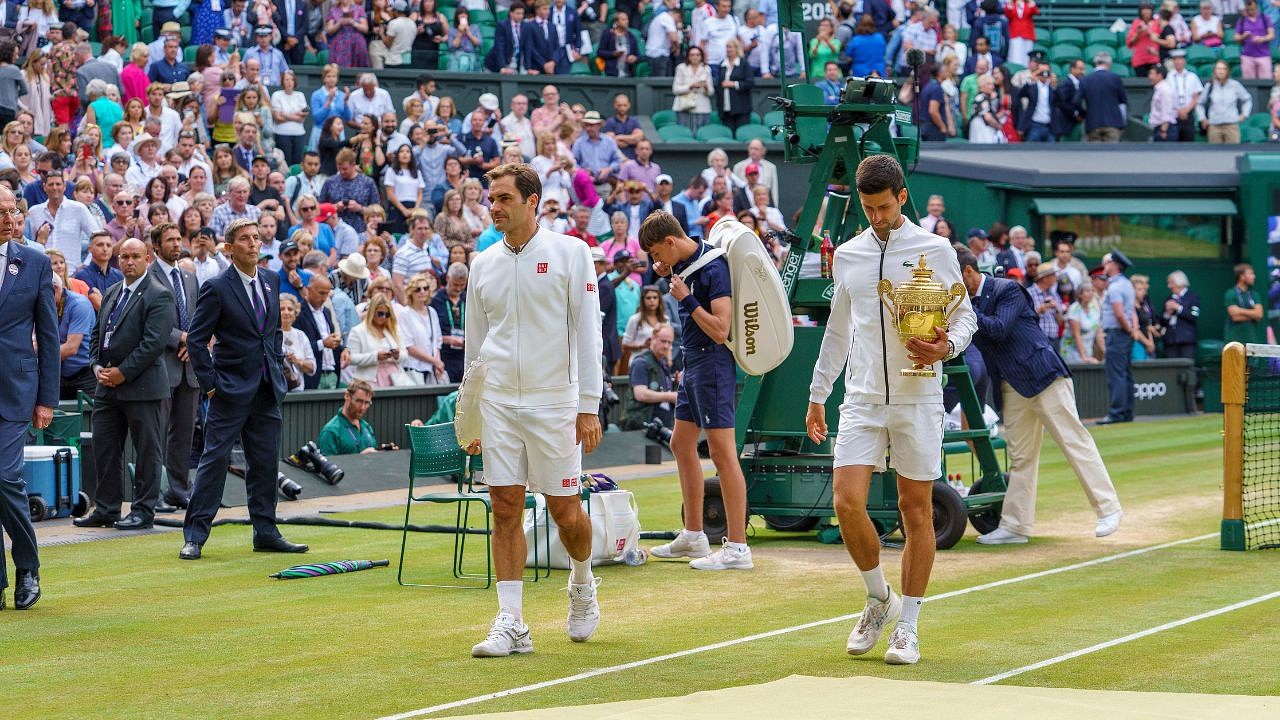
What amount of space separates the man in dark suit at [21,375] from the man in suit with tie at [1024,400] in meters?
5.81

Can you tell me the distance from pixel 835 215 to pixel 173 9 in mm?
13770

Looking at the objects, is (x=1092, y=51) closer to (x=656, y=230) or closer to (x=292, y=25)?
(x=292, y=25)

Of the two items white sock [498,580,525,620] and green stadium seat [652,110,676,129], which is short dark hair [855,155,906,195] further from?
green stadium seat [652,110,676,129]

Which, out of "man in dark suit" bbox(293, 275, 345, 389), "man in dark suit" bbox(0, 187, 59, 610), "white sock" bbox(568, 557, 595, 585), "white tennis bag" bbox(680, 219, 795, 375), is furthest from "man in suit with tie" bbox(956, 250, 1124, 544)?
"man in dark suit" bbox(293, 275, 345, 389)

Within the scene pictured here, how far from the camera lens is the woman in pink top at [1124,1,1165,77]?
3076cm

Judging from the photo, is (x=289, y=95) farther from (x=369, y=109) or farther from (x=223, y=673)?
(x=223, y=673)

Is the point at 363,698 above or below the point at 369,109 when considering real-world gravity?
below

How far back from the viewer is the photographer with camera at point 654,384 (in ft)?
59.8

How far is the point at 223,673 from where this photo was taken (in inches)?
291

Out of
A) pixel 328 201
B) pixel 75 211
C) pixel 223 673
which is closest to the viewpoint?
pixel 223 673

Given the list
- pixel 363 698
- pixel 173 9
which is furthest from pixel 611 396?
pixel 363 698

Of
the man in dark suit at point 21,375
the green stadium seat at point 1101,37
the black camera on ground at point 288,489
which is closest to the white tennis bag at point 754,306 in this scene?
the man in dark suit at point 21,375

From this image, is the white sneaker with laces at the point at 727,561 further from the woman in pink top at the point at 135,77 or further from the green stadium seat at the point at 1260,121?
the green stadium seat at the point at 1260,121

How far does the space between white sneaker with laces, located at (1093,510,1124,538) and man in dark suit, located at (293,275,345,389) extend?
25.3 ft
